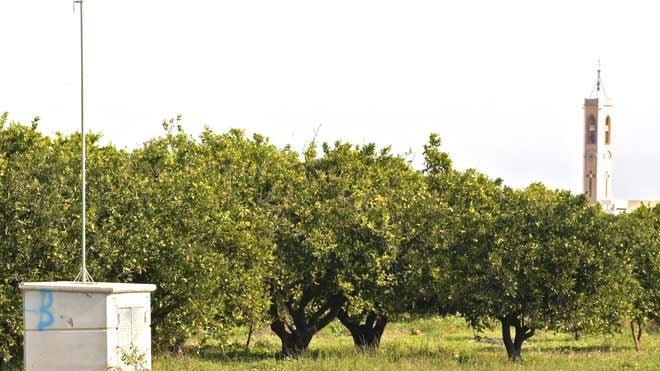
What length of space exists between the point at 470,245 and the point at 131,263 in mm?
11577

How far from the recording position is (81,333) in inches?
721

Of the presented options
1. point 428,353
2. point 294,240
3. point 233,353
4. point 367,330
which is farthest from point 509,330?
point 233,353

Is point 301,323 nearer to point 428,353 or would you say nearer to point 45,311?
point 428,353

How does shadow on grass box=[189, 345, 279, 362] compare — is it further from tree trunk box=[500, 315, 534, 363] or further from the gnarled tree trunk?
tree trunk box=[500, 315, 534, 363]

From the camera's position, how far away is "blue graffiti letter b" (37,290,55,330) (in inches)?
727

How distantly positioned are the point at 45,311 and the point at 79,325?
70 centimetres

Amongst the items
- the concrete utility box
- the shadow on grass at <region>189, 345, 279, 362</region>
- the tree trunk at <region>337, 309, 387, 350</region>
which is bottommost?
the shadow on grass at <region>189, 345, 279, 362</region>

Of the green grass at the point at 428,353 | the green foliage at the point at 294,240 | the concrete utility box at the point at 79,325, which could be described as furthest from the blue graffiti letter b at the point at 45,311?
the green foliage at the point at 294,240

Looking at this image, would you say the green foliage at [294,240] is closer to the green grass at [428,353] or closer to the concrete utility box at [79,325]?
the green grass at [428,353]

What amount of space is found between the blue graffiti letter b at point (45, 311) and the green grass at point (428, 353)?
202 inches

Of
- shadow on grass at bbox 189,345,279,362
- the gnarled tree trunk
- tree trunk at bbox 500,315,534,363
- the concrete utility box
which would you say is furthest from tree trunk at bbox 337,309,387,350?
the concrete utility box

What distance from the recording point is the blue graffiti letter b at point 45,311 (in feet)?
60.5

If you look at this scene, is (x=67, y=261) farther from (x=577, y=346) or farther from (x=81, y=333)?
(x=577, y=346)

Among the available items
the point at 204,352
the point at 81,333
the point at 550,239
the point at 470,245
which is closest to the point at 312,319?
the point at 204,352
